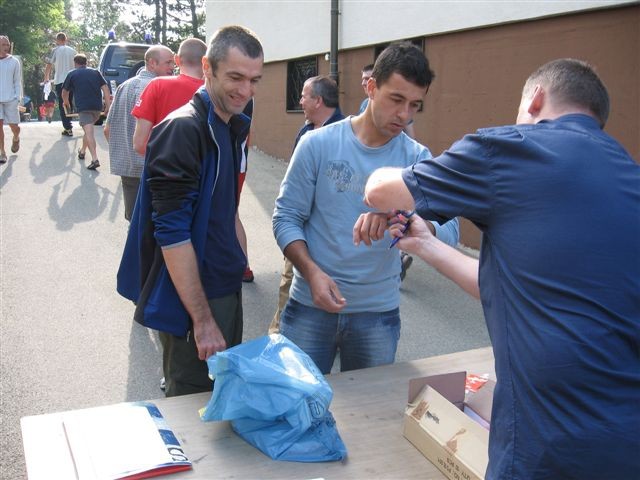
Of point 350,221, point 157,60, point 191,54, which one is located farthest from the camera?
point 157,60

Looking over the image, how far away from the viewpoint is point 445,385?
6.79ft

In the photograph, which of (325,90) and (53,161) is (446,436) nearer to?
(325,90)

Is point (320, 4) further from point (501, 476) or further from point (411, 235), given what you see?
point (501, 476)

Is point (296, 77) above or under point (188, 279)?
above

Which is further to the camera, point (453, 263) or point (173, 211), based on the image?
point (173, 211)

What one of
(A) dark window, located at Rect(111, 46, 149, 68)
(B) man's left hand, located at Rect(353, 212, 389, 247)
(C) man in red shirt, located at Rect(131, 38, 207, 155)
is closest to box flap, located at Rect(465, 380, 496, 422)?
(B) man's left hand, located at Rect(353, 212, 389, 247)

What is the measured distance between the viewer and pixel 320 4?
10820 millimetres

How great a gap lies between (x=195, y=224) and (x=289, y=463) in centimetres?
91

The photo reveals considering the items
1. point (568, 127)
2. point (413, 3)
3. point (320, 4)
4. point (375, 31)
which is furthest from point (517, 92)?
point (568, 127)

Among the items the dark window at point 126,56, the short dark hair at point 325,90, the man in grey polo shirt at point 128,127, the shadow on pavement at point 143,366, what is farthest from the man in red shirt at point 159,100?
the dark window at point 126,56

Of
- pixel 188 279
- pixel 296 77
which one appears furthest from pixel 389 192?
pixel 296 77

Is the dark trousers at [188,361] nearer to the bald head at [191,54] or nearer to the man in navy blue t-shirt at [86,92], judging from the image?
the bald head at [191,54]

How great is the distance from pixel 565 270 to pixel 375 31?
28.6 ft

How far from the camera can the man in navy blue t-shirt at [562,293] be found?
132 cm
